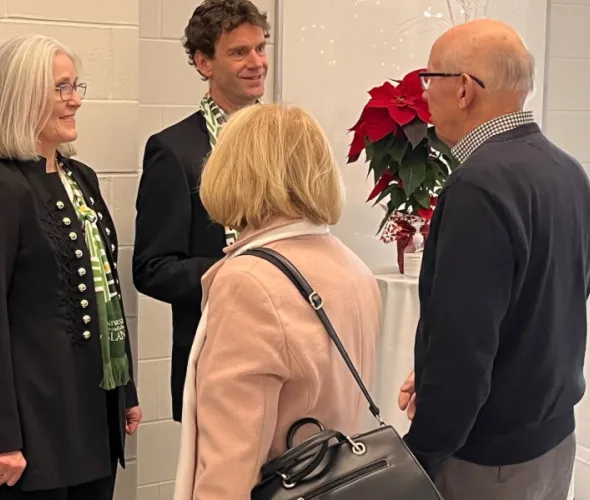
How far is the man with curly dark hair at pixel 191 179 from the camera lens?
212 cm

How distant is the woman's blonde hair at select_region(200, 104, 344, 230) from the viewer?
1479 mm

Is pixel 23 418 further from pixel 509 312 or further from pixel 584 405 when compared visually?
pixel 584 405

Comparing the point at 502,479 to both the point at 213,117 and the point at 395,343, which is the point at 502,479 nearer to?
the point at 395,343

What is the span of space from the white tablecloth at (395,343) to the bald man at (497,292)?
73cm

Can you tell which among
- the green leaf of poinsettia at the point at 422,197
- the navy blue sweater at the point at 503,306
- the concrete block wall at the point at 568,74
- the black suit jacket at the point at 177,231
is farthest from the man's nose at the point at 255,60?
the concrete block wall at the point at 568,74

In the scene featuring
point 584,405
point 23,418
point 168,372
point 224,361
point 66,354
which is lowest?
point 584,405

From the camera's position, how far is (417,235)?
260cm

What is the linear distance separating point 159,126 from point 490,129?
1.49 metres

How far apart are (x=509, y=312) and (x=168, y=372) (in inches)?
63.8

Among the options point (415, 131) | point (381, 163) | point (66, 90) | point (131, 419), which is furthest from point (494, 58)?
point (131, 419)

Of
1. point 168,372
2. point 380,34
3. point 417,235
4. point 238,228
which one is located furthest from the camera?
point 380,34

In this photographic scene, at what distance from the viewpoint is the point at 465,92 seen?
66.6 inches

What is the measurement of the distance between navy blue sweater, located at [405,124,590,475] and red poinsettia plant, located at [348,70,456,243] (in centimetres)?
79

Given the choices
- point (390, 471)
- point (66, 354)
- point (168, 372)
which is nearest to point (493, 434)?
point (390, 471)
